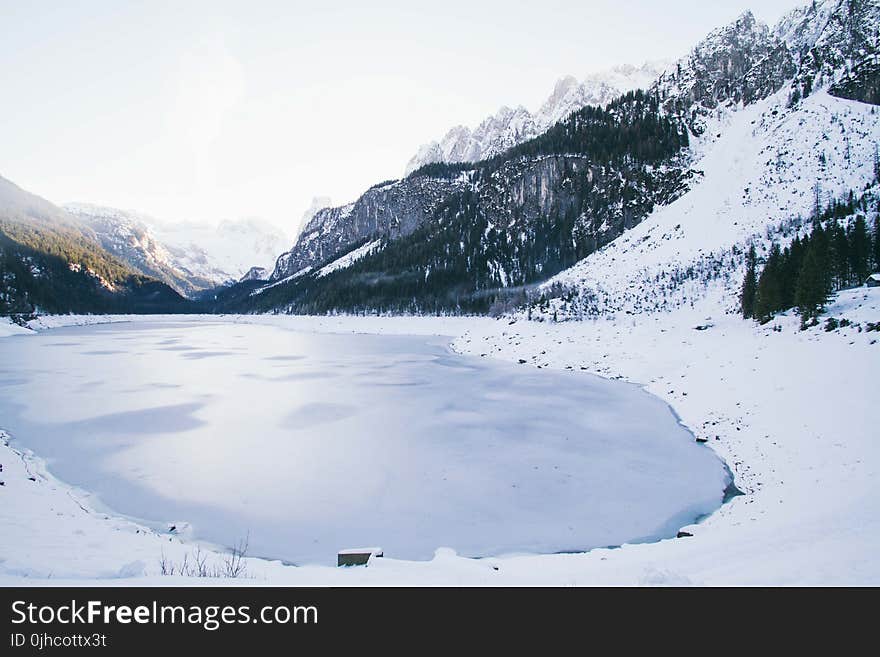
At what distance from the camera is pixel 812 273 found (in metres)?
22.3

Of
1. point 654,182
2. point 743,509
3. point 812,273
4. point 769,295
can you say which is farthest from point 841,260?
point 654,182

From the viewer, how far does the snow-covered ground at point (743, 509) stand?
17.1ft

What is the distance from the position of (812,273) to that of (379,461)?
2401 centimetres

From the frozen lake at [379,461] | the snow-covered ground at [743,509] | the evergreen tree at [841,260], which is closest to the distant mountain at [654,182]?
the evergreen tree at [841,260]

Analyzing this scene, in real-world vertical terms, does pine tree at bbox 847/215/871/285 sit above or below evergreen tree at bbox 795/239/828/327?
above

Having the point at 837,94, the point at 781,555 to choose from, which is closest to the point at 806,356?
the point at 781,555

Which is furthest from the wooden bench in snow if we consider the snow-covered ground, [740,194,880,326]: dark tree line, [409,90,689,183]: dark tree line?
[409,90,689,183]: dark tree line

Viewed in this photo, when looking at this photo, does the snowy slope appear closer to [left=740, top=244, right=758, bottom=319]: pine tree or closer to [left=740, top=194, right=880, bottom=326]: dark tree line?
[left=740, top=244, right=758, bottom=319]: pine tree

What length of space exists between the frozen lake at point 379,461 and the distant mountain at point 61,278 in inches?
4038

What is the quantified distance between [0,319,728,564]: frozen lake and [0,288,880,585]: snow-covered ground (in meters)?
0.88

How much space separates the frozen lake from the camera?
8578 mm

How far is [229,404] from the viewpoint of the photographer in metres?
19.4

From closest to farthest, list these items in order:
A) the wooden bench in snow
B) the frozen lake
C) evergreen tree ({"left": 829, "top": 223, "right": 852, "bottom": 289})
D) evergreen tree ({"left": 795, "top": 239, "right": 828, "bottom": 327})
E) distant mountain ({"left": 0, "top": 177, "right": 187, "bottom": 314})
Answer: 1. the wooden bench in snow
2. the frozen lake
3. evergreen tree ({"left": 795, "top": 239, "right": 828, "bottom": 327})
4. evergreen tree ({"left": 829, "top": 223, "right": 852, "bottom": 289})
5. distant mountain ({"left": 0, "top": 177, "right": 187, "bottom": 314})
